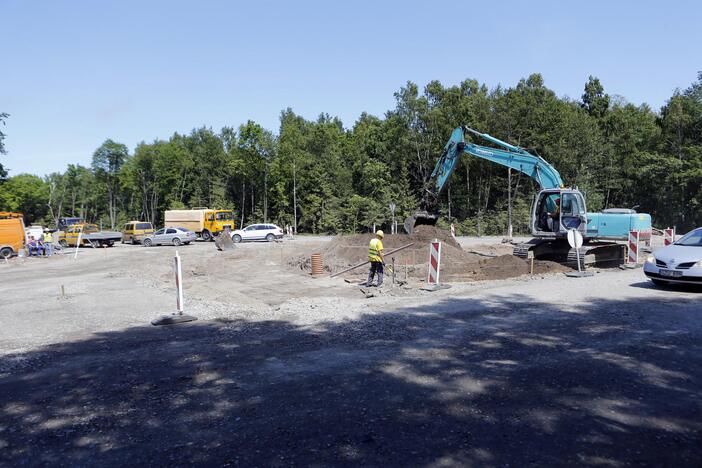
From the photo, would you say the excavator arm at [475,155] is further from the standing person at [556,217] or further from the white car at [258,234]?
the white car at [258,234]

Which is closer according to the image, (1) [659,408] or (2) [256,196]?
(1) [659,408]

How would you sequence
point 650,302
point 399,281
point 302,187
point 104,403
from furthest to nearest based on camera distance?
1. point 302,187
2. point 399,281
3. point 650,302
4. point 104,403

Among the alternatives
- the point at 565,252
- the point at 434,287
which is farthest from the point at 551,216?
the point at 434,287

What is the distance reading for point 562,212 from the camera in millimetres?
18031

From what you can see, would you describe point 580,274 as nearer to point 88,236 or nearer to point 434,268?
point 434,268

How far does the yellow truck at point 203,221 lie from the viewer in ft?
147

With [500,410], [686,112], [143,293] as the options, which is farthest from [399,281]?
[686,112]

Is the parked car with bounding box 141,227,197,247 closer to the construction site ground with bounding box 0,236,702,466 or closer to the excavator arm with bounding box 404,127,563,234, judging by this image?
the excavator arm with bounding box 404,127,563,234

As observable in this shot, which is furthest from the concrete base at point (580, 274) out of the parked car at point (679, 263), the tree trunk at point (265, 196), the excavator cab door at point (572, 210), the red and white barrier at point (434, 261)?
the tree trunk at point (265, 196)

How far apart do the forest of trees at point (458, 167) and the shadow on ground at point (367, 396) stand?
113ft

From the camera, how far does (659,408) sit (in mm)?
5152

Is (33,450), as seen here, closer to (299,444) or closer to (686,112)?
(299,444)

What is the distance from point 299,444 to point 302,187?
61.0m

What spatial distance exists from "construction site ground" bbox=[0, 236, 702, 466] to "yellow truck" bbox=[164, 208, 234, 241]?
32082 millimetres
